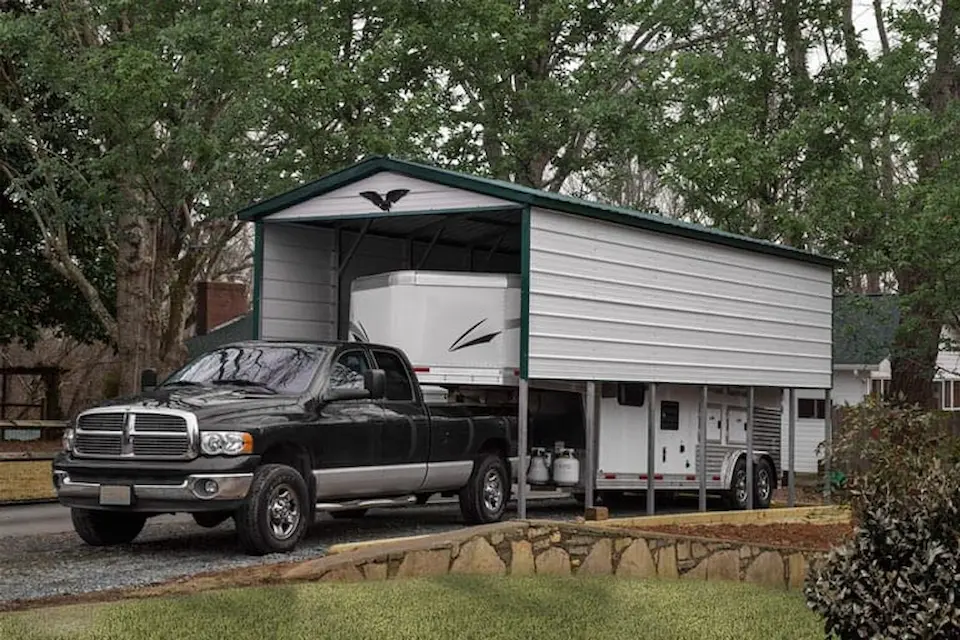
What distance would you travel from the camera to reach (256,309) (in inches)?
702

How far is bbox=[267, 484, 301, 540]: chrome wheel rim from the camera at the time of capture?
12992 millimetres

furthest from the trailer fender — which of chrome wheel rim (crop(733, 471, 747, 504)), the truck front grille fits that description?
the truck front grille

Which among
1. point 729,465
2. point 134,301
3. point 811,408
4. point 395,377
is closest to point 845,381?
point 811,408

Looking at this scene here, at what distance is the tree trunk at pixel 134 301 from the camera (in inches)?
1107

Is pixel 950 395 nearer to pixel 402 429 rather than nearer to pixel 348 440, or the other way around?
pixel 402 429

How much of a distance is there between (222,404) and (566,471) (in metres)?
5.78

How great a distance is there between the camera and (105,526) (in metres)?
14.0

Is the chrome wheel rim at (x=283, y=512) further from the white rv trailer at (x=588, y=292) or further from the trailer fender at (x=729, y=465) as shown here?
the trailer fender at (x=729, y=465)

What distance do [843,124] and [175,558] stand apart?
16078 mm

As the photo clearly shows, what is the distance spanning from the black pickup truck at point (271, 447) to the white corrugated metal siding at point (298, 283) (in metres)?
3.17

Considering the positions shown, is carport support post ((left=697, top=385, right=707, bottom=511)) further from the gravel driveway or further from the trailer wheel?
the gravel driveway

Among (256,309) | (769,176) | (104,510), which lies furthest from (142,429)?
(769,176)

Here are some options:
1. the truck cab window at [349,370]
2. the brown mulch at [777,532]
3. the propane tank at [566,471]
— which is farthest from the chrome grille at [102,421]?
the propane tank at [566,471]

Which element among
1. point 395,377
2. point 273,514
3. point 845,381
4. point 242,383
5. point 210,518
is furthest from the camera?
point 845,381
